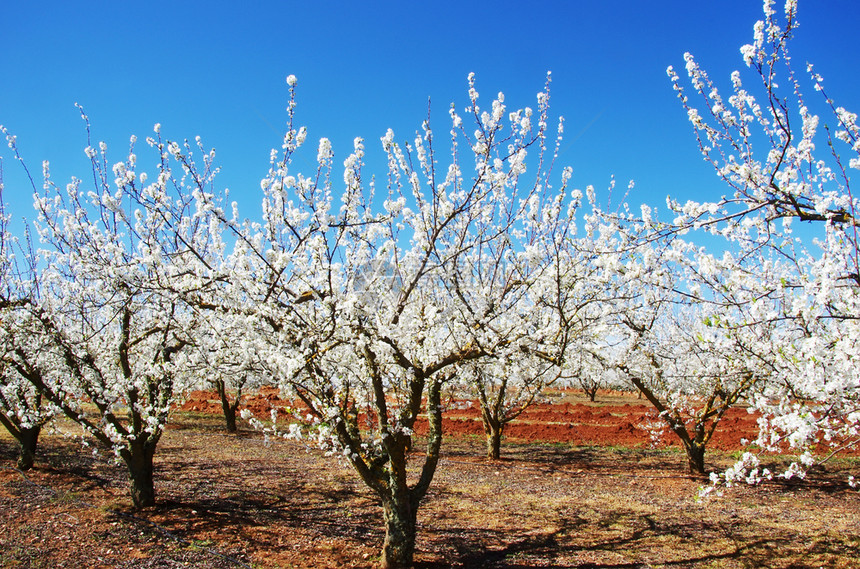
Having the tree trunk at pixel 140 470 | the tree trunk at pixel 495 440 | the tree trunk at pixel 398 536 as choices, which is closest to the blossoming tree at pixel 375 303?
the tree trunk at pixel 398 536

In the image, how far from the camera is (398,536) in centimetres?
587

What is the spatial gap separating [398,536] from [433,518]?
8.41 feet

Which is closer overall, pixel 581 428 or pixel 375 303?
pixel 375 303

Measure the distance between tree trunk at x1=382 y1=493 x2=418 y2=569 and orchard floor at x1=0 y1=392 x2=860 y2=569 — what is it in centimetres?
38

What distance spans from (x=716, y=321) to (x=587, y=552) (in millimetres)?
4083

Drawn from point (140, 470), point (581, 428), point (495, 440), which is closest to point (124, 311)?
point (140, 470)

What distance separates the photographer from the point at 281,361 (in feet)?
15.7

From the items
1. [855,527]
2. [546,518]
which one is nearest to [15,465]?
[546,518]

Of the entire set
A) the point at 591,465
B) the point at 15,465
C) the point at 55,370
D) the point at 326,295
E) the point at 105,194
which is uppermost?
the point at 105,194

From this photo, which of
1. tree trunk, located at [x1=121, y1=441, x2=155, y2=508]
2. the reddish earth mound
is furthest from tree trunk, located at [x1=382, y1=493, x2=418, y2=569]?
the reddish earth mound

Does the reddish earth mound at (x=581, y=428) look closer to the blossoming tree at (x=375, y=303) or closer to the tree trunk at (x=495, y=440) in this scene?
the tree trunk at (x=495, y=440)

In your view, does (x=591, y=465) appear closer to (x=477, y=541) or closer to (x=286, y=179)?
(x=477, y=541)

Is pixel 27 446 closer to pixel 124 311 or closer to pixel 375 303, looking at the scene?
pixel 124 311

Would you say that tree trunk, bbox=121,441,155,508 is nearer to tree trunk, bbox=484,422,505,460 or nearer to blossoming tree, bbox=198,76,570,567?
blossoming tree, bbox=198,76,570,567
